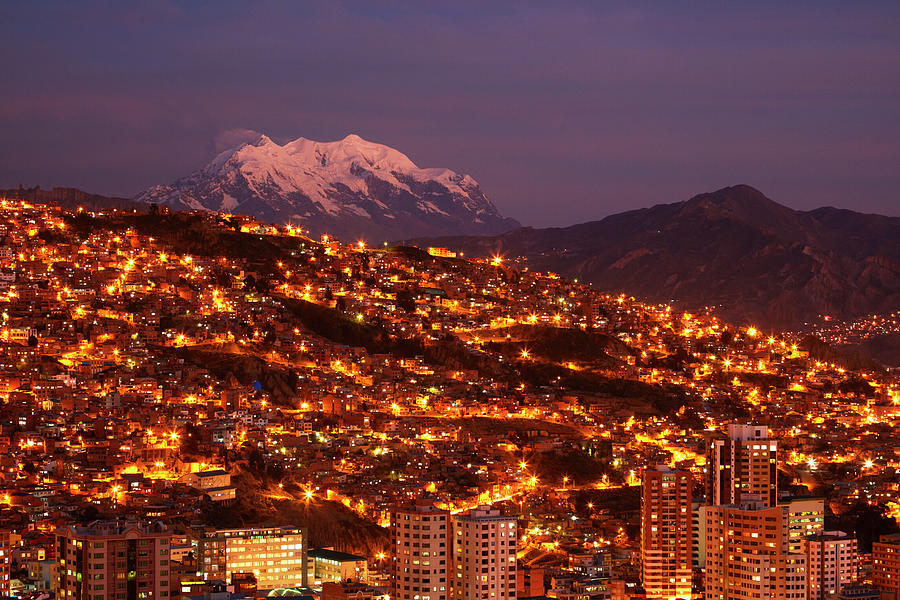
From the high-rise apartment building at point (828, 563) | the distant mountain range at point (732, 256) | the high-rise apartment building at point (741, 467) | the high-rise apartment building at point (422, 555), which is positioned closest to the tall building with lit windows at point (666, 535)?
the high-rise apartment building at point (828, 563)

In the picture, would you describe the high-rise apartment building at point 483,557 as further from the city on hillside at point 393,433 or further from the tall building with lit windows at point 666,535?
the tall building with lit windows at point 666,535

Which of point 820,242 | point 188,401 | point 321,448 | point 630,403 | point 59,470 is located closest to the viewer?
point 59,470

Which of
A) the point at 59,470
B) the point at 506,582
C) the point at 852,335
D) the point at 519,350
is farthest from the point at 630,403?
the point at 852,335

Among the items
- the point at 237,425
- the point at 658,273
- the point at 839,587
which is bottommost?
the point at 839,587

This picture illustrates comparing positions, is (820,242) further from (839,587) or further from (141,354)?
(839,587)

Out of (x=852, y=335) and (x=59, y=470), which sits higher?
(x=852, y=335)

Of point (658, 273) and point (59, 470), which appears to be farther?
point (658, 273)

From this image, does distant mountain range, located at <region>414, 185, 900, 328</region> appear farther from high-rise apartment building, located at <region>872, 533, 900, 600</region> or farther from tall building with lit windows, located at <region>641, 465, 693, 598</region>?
tall building with lit windows, located at <region>641, 465, 693, 598</region>

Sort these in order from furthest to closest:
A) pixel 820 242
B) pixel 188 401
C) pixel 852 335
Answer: pixel 820 242
pixel 852 335
pixel 188 401
